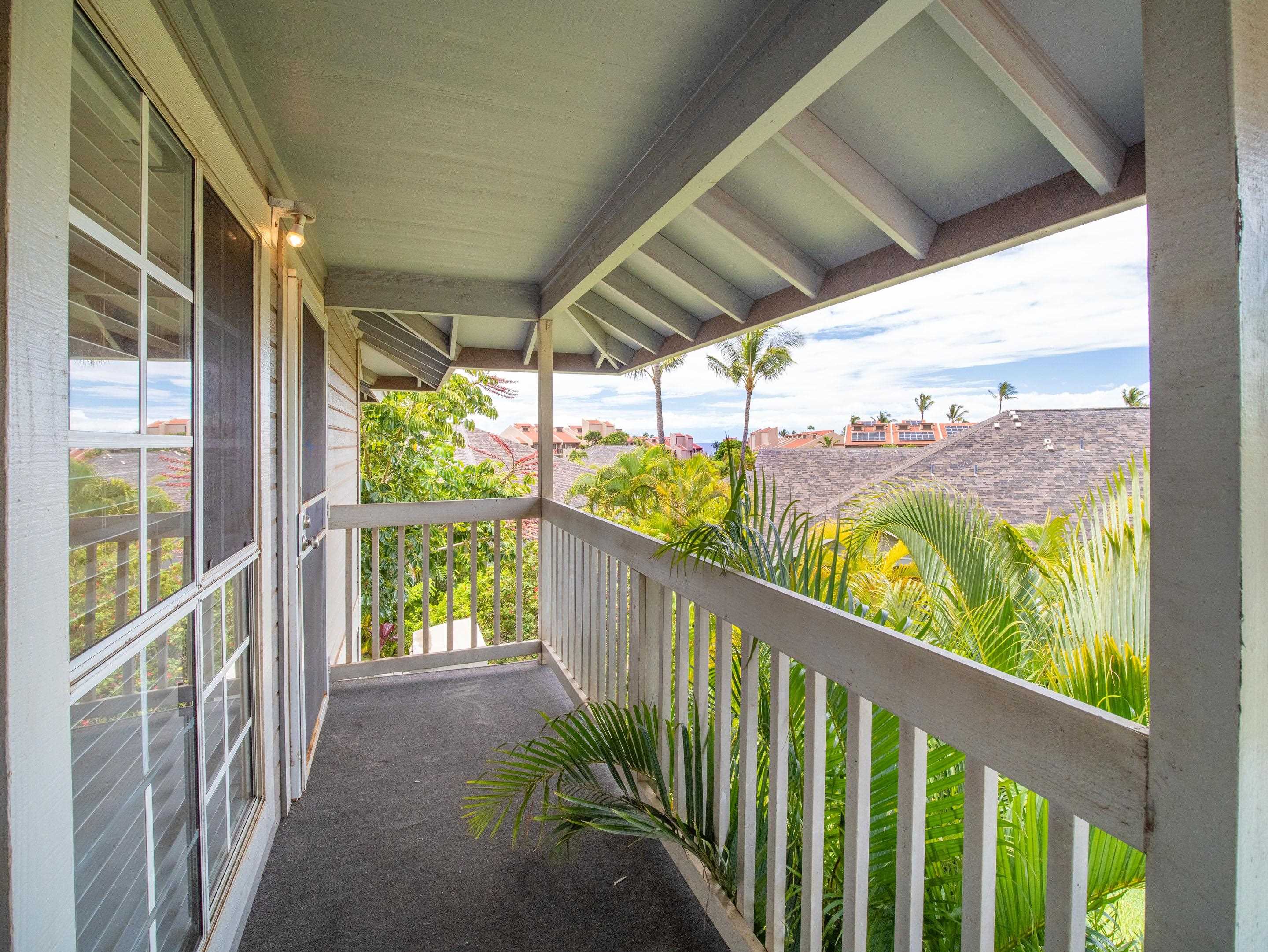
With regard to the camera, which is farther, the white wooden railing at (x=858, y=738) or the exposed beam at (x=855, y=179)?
the exposed beam at (x=855, y=179)

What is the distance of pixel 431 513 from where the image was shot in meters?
3.77

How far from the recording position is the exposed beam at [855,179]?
5.73 ft

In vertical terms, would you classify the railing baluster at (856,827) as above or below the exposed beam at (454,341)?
below

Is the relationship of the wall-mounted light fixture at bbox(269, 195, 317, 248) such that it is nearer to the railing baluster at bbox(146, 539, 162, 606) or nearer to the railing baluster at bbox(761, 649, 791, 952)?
the railing baluster at bbox(146, 539, 162, 606)

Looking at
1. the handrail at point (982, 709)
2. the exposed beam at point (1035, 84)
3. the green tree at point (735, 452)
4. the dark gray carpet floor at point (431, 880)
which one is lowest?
the dark gray carpet floor at point (431, 880)

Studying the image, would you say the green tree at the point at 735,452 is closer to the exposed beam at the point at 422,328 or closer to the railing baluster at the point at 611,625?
the railing baluster at the point at 611,625

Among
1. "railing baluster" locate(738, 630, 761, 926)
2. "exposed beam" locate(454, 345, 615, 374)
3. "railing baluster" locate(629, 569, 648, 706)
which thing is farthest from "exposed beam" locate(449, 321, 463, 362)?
"railing baluster" locate(738, 630, 761, 926)

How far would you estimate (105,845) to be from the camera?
3.21 ft

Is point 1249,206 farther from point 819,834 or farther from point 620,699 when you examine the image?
point 620,699

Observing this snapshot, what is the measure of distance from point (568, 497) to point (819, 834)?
11672 mm

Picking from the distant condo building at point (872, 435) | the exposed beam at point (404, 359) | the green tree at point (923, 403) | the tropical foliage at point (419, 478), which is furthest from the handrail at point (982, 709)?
the green tree at point (923, 403)

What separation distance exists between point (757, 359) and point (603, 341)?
16.8m

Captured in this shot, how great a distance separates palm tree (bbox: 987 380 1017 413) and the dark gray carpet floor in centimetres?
1970

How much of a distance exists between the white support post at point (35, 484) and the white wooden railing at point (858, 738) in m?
1.18
